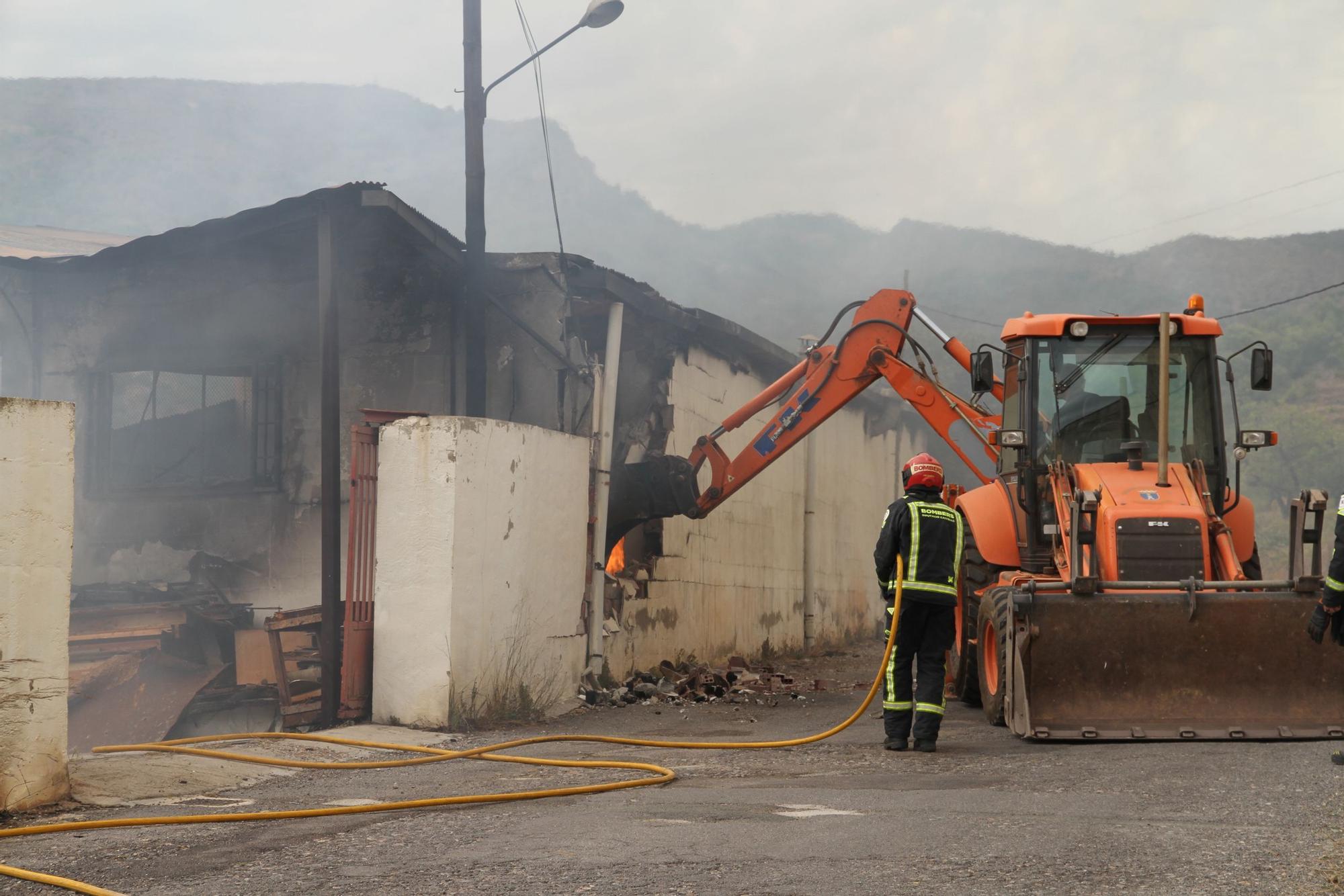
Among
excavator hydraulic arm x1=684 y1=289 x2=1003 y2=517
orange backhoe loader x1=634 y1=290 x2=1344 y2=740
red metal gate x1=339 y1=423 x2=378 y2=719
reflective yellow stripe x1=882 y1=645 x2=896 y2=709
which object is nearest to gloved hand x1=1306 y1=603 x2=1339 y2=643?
orange backhoe loader x1=634 y1=290 x2=1344 y2=740

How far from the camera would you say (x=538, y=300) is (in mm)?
13156

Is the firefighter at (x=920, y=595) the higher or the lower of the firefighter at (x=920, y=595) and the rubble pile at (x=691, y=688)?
the higher

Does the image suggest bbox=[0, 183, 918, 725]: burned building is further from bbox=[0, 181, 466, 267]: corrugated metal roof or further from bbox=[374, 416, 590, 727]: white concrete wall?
bbox=[374, 416, 590, 727]: white concrete wall

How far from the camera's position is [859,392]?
1266cm

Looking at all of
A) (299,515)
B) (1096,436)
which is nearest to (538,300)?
(299,515)

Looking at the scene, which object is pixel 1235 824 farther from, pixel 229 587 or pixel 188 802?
pixel 229 587

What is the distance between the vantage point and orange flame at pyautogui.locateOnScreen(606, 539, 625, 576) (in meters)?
13.5

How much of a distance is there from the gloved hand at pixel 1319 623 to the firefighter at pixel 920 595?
2.11 meters

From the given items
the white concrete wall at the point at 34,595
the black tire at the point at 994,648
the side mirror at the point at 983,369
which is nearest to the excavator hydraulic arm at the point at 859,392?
the side mirror at the point at 983,369

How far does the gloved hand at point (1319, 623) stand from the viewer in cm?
726

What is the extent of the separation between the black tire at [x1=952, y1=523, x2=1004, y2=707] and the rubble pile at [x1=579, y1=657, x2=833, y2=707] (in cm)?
203

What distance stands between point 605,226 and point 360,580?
7255 cm

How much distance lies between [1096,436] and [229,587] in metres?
8.25

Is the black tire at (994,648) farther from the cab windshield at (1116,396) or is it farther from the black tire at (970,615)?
the cab windshield at (1116,396)
